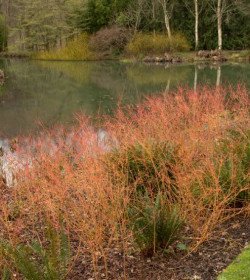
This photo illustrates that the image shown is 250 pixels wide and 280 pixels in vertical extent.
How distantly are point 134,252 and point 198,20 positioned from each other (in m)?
31.6

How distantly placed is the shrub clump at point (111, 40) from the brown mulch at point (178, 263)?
101 ft

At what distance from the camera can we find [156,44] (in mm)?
30484

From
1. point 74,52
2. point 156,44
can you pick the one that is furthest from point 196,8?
point 74,52

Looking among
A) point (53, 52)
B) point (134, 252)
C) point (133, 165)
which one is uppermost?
point (53, 52)

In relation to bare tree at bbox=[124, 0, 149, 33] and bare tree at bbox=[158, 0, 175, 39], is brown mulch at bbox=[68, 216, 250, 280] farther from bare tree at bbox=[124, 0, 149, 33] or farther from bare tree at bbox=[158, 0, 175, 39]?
bare tree at bbox=[124, 0, 149, 33]

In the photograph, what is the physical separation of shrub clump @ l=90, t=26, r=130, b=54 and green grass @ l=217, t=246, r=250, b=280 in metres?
31.1

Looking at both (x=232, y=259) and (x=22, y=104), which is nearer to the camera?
(x=232, y=259)

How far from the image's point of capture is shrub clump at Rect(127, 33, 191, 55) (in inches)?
Result: 1200

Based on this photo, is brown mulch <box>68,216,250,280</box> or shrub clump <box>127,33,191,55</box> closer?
brown mulch <box>68,216,250,280</box>

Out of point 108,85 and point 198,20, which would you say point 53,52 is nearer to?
point 198,20

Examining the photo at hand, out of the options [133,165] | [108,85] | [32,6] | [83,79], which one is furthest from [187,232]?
[32,6]

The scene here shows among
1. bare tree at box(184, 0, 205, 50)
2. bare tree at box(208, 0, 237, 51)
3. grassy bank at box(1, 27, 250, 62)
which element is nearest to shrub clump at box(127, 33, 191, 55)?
grassy bank at box(1, 27, 250, 62)

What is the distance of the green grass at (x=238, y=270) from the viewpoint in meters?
2.41

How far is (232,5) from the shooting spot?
30.3 metres
